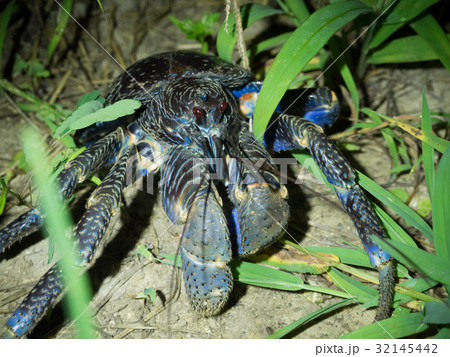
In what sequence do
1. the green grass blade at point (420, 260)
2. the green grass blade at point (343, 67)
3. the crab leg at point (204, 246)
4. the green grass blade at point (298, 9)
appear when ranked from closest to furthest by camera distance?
the green grass blade at point (420, 260), the crab leg at point (204, 246), the green grass blade at point (343, 67), the green grass blade at point (298, 9)

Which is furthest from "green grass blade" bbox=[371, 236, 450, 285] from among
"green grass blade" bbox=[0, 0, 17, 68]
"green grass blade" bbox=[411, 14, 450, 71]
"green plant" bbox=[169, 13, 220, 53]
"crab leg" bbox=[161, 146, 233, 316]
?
"green grass blade" bbox=[0, 0, 17, 68]

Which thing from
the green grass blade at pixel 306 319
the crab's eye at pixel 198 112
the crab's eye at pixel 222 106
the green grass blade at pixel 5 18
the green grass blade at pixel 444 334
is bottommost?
the green grass blade at pixel 444 334

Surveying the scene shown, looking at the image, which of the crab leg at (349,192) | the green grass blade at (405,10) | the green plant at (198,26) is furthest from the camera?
the green plant at (198,26)

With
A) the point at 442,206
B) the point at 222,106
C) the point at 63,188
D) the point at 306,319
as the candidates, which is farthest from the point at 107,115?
the point at 442,206

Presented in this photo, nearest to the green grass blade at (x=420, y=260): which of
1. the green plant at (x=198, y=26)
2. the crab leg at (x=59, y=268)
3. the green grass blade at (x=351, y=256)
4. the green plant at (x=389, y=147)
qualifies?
the green plant at (x=389, y=147)

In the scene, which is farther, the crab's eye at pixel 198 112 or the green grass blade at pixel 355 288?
the green grass blade at pixel 355 288

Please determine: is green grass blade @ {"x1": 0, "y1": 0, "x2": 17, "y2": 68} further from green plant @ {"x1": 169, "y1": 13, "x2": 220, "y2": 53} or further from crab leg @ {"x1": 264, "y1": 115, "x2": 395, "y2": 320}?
crab leg @ {"x1": 264, "y1": 115, "x2": 395, "y2": 320}

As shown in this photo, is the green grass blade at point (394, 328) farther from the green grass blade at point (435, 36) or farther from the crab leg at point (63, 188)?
the green grass blade at point (435, 36)

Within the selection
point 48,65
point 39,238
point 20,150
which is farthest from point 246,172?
point 48,65
